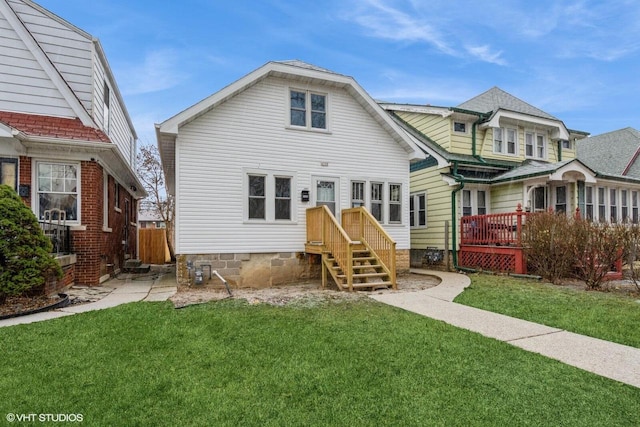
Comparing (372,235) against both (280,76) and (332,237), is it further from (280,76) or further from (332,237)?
(280,76)

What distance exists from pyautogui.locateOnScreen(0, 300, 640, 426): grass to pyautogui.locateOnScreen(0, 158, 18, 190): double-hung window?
200 inches

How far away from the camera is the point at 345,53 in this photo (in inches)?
820

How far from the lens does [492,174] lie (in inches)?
564

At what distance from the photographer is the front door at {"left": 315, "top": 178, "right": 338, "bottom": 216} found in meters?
10.8

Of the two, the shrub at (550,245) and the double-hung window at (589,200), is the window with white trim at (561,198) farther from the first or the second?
the shrub at (550,245)

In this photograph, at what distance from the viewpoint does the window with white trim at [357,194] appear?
11.2 metres

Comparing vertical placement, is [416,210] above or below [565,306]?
above

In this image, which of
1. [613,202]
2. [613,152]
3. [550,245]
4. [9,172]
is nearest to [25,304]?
[9,172]

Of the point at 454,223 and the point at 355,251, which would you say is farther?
the point at 454,223

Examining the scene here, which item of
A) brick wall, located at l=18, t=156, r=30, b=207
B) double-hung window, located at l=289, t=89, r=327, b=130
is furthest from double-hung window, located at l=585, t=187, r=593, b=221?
brick wall, located at l=18, t=156, r=30, b=207

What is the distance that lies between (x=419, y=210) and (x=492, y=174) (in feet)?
9.92

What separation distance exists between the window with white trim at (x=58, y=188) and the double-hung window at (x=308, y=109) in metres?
5.66

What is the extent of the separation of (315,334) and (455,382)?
195 cm

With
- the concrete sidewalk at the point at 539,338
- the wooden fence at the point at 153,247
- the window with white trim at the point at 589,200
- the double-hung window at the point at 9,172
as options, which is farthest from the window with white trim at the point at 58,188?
the window with white trim at the point at 589,200
